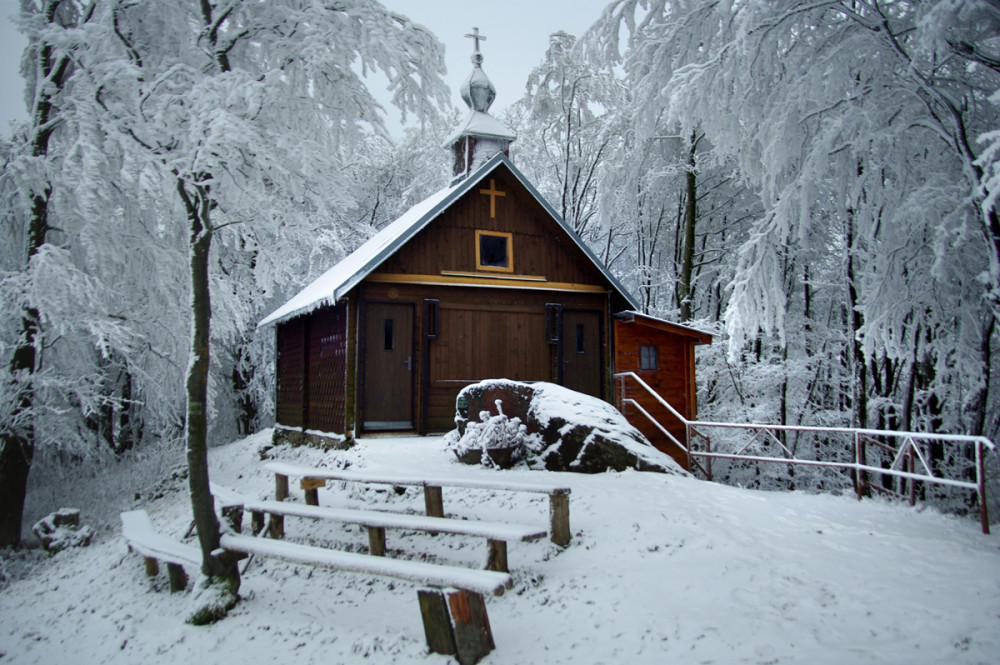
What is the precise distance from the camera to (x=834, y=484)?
17.4 m

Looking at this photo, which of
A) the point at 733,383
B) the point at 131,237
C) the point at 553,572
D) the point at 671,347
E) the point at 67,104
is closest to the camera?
the point at 553,572

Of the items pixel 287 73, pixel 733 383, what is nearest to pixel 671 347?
pixel 733 383

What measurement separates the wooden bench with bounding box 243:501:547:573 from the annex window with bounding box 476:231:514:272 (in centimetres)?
739

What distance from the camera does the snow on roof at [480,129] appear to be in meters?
16.4

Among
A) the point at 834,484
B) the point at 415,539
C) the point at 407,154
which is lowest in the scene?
the point at 834,484

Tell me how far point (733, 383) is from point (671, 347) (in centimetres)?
424

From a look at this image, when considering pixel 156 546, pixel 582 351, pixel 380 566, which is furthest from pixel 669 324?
pixel 156 546

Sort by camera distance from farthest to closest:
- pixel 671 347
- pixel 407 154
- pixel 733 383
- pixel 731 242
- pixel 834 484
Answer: pixel 407 154
pixel 731 242
pixel 733 383
pixel 834 484
pixel 671 347

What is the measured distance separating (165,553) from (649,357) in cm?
1085

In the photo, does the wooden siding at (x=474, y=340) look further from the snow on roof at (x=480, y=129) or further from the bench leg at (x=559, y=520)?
the bench leg at (x=559, y=520)

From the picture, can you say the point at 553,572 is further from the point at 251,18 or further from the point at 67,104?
the point at 67,104

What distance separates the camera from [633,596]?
533 centimetres

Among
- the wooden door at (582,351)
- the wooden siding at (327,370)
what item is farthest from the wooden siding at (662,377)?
the wooden siding at (327,370)

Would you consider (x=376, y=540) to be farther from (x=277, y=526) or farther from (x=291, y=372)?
(x=291, y=372)
